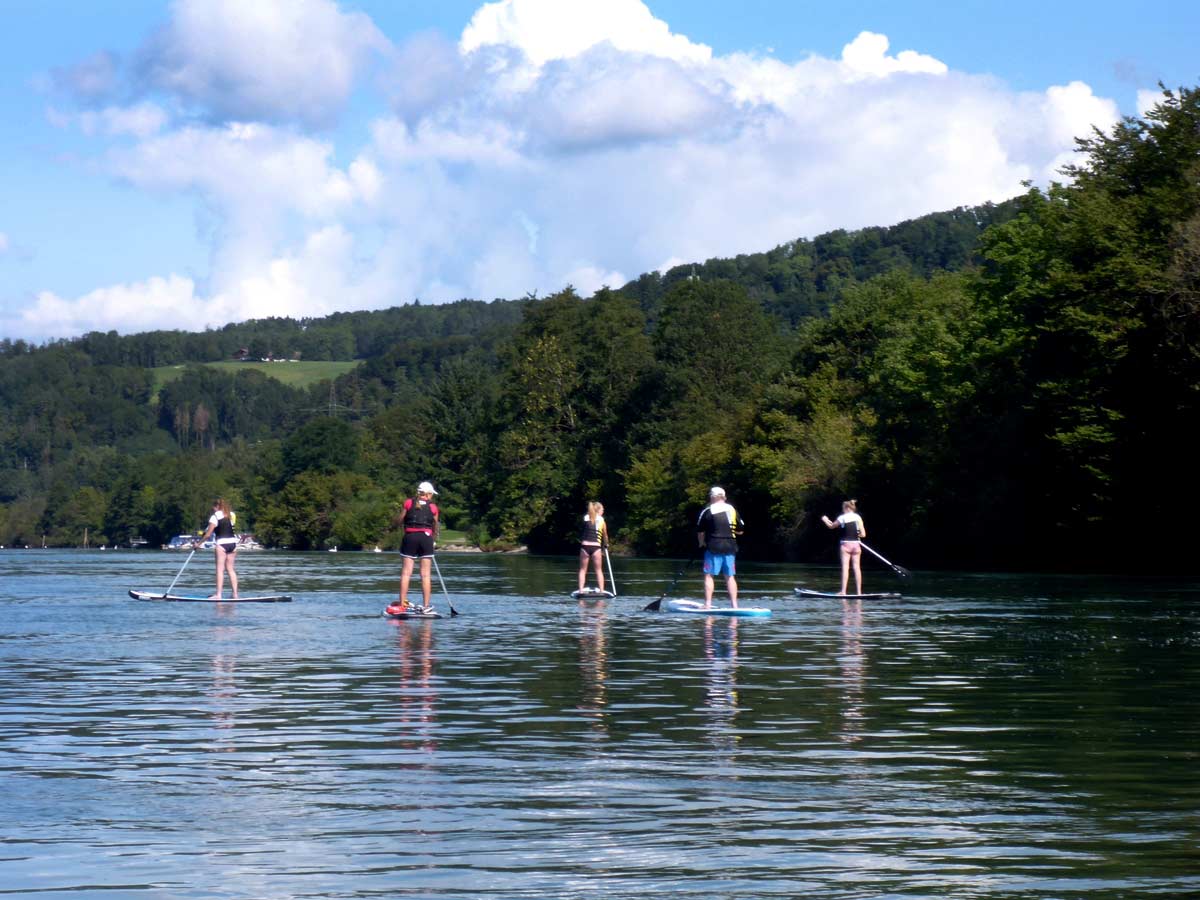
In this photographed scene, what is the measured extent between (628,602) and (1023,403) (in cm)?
3117

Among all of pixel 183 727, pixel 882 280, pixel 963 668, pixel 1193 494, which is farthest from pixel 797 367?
pixel 183 727

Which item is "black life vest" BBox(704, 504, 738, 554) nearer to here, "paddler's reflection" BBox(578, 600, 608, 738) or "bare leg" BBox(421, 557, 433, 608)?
"paddler's reflection" BBox(578, 600, 608, 738)

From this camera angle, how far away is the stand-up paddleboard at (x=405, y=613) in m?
25.6

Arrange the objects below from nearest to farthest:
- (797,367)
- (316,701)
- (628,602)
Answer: (316,701)
(628,602)
(797,367)

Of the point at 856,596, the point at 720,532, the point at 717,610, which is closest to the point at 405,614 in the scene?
the point at 717,610

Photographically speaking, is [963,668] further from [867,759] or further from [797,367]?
[797,367]

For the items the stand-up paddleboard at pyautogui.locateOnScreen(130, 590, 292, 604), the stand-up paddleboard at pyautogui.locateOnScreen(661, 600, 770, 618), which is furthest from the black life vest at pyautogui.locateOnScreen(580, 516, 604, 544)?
the stand-up paddleboard at pyautogui.locateOnScreen(130, 590, 292, 604)

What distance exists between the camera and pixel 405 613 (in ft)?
83.8

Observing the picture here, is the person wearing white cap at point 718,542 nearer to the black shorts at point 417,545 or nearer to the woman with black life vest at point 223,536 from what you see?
the black shorts at point 417,545

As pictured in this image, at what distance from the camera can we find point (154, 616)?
1069 inches

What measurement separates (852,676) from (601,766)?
259 inches

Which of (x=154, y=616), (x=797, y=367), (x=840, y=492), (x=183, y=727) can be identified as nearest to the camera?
(x=183, y=727)

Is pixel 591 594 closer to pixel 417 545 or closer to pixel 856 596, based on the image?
pixel 856 596

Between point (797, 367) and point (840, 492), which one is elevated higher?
point (797, 367)
